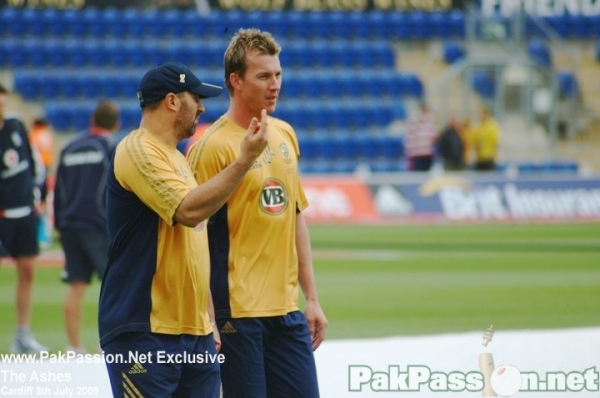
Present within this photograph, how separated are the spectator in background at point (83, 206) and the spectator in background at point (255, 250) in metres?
4.08

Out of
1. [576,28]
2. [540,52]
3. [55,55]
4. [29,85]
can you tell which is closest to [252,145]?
[29,85]

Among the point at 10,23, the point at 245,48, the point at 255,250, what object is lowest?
the point at 255,250

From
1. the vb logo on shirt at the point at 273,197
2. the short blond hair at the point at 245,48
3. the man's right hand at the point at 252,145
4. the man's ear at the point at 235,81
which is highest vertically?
the short blond hair at the point at 245,48

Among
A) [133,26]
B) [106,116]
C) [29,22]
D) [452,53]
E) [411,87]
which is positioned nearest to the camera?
[106,116]

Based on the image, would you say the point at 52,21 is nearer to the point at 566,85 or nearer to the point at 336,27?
the point at 336,27

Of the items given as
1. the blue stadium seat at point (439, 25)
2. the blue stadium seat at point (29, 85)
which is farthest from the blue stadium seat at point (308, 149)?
the blue stadium seat at point (29, 85)

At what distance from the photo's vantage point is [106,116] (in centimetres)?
927

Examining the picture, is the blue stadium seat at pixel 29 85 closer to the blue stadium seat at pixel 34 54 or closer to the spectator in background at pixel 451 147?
the blue stadium seat at pixel 34 54

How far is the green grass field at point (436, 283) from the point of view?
37.5 ft

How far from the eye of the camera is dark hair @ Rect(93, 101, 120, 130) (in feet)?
30.3

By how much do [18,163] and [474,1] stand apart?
22.9 metres

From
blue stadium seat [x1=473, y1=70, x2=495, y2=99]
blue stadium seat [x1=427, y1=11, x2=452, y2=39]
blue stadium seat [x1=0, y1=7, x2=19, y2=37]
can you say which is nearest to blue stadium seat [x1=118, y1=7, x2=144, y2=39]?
blue stadium seat [x1=0, y1=7, x2=19, y2=37]

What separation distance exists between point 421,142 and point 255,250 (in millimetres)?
21356

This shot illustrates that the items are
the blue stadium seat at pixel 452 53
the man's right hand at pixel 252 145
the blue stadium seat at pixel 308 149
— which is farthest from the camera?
the blue stadium seat at pixel 452 53
